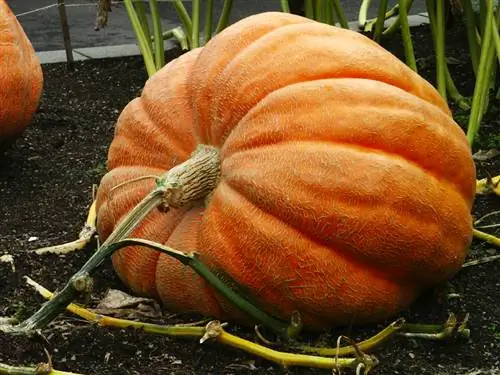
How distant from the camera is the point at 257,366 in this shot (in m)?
1.91

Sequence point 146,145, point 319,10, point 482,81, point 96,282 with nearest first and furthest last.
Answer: point 146,145 < point 96,282 < point 482,81 < point 319,10

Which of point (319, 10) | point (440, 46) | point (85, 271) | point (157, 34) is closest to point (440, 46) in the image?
point (440, 46)

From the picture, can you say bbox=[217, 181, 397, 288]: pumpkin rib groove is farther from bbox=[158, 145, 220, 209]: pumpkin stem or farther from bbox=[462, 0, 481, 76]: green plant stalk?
bbox=[462, 0, 481, 76]: green plant stalk

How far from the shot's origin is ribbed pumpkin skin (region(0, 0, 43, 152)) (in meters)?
3.08

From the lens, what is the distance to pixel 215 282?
1.93 meters

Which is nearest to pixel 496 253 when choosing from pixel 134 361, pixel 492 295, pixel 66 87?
pixel 492 295

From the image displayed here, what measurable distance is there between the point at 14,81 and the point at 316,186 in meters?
1.48

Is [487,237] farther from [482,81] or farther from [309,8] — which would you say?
[309,8]

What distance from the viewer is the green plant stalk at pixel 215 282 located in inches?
74.1

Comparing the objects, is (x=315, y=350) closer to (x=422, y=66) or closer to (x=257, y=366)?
(x=257, y=366)

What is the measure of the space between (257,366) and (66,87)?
8.32 ft

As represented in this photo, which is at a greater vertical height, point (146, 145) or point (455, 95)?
point (146, 145)

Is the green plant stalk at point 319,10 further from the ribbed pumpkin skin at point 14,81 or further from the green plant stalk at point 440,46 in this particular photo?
the ribbed pumpkin skin at point 14,81

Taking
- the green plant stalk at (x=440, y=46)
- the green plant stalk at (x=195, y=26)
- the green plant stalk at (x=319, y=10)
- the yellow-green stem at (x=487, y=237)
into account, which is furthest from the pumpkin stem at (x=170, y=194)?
the green plant stalk at (x=195, y=26)
